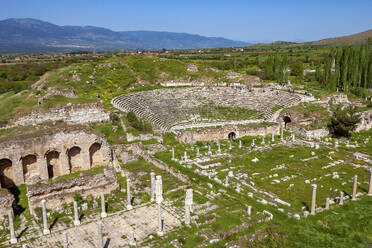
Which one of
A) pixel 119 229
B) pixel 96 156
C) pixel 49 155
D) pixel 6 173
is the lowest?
pixel 119 229

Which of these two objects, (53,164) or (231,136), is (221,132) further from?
(53,164)

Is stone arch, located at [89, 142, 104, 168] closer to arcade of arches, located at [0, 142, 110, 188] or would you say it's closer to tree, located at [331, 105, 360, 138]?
arcade of arches, located at [0, 142, 110, 188]

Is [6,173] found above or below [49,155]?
below

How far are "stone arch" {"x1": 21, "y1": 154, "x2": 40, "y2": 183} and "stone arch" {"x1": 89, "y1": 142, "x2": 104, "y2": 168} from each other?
15.0ft

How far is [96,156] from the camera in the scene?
94.3ft

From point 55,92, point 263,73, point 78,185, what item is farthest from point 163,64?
point 78,185

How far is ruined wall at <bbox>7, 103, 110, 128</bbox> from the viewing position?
34.7 meters

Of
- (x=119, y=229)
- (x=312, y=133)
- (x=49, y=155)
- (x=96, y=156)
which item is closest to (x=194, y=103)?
(x=312, y=133)

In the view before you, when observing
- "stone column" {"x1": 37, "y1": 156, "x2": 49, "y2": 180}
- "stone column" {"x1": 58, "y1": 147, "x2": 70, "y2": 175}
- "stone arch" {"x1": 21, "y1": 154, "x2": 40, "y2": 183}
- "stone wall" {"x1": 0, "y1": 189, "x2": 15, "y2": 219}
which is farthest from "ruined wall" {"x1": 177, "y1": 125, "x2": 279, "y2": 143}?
"stone wall" {"x1": 0, "y1": 189, "x2": 15, "y2": 219}

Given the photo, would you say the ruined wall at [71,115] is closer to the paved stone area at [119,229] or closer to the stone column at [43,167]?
the stone column at [43,167]

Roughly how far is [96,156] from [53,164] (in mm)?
3714

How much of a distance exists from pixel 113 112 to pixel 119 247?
24229 millimetres

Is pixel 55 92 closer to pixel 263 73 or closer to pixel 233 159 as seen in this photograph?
pixel 233 159

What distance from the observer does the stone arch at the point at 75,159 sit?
27.5 metres
